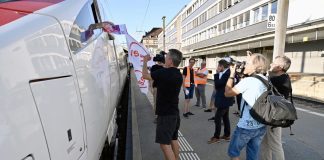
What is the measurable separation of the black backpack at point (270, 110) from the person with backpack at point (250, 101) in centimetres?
5

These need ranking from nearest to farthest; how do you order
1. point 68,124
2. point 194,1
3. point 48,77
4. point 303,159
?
1. point 48,77
2. point 68,124
3. point 303,159
4. point 194,1

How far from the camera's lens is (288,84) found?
3.57 m

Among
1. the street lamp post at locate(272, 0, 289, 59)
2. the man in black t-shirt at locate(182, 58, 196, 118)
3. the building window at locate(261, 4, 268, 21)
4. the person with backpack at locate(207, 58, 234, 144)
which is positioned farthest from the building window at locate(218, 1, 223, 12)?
the person with backpack at locate(207, 58, 234, 144)

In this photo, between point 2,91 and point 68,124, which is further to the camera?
point 68,124

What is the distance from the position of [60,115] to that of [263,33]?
23.4 m

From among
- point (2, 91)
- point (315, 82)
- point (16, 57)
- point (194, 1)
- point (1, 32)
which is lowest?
point (315, 82)

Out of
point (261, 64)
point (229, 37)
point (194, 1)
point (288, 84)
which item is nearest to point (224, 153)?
point (288, 84)

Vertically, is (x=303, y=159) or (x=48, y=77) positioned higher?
(x=48, y=77)

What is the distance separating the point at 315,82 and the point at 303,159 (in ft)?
26.6

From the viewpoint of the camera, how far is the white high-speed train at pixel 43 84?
107cm

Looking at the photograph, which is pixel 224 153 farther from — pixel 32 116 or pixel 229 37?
pixel 229 37

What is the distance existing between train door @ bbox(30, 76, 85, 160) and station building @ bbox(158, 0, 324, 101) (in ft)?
25.7

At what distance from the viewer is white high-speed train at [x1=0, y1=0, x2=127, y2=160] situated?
1068 millimetres

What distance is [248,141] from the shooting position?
3223 millimetres
